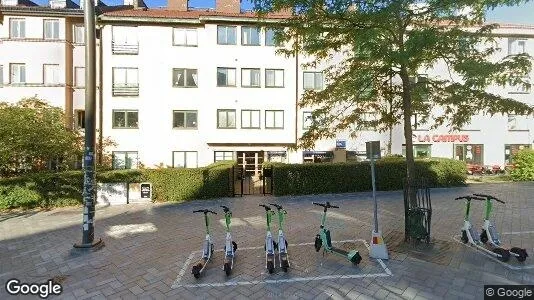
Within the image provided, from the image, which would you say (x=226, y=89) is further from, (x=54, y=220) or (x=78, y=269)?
(x=78, y=269)

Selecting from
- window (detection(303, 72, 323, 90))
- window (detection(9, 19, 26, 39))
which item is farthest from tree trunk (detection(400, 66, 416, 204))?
window (detection(9, 19, 26, 39))

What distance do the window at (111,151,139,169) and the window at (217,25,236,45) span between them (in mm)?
10697

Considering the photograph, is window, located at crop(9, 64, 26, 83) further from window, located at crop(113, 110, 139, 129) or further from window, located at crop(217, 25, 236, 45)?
window, located at crop(217, 25, 236, 45)

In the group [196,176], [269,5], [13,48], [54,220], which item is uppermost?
[13,48]

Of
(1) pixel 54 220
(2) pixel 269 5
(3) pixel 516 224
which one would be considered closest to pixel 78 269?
(1) pixel 54 220

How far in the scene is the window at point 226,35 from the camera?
22.5 metres

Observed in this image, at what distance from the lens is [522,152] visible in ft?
59.1

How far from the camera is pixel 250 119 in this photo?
23.0 metres

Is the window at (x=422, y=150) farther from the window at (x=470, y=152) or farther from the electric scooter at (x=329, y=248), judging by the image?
the electric scooter at (x=329, y=248)

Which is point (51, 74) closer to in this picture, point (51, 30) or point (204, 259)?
point (51, 30)

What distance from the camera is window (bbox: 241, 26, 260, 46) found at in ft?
74.5

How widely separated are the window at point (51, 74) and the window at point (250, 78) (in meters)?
13.3

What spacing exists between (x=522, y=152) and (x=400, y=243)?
53.6 feet

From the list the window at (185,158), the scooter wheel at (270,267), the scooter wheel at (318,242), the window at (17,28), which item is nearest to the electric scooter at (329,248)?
the scooter wheel at (318,242)
